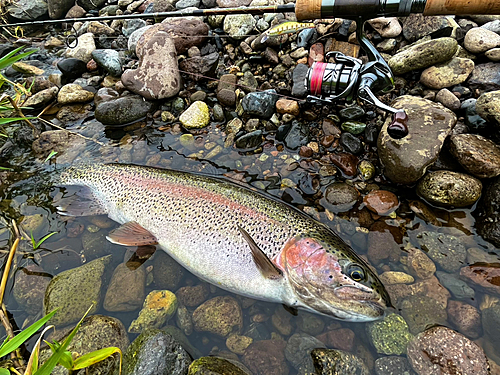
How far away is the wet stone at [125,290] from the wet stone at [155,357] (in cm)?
52

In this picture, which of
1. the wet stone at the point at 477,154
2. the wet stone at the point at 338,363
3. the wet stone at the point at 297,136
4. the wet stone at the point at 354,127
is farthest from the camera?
the wet stone at the point at 297,136

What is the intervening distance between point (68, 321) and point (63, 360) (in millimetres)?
955

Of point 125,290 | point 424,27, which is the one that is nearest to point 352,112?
point 424,27

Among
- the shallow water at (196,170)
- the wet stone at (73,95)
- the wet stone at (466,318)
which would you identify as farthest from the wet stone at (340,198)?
Result: the wet stone at (73,95)

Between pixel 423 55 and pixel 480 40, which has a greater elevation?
pixel 480 40

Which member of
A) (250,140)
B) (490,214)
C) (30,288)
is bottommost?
(30,288)

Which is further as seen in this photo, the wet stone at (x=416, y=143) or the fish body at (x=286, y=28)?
the fish body at (x=286, y=28)

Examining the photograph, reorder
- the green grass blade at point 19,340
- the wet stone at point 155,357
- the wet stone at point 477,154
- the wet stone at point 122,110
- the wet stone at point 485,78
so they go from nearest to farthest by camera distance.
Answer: the green grass blade at point 19,340 < the wet stone at point 155,357 < the wet stone at point 477,154 < the wet stone at point 485,78 < the wet stone at point 122,110

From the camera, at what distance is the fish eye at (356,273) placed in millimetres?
2410

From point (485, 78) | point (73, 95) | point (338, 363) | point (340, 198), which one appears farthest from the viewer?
point (73, 95)

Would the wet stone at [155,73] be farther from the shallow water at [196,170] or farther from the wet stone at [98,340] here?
the wet stone at [98,340]

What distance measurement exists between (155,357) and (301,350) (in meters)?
1.17

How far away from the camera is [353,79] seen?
10.4ft

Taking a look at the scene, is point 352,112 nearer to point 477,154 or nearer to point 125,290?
point 477,154
